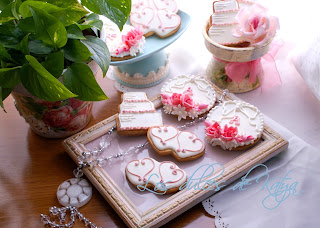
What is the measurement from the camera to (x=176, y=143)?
2.64 ft

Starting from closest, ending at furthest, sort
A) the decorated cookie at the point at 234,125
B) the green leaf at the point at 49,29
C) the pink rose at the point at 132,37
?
the green leaf at the point at 49,29
the decorated cookie at the point at 234,125
the pink rose at the point at 132,37

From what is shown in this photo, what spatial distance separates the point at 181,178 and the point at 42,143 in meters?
0.33

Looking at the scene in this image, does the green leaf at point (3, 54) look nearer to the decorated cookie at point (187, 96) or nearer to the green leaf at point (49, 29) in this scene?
the green leaf at point (49, 29)

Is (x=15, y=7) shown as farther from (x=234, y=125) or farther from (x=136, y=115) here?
(x=234, y=125)

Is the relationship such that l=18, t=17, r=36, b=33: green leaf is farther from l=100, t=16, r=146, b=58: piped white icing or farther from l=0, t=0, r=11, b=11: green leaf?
l=100, t=16, r=146, b=58: piped white icing

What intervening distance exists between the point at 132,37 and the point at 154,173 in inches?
13.3

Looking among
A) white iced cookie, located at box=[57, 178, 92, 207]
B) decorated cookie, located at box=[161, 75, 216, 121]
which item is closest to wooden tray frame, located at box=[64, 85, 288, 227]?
white iced cookie, located at box=[57, 178, 92, 207]

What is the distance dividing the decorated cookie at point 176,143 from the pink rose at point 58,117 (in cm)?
17

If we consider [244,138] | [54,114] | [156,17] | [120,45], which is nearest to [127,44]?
[120,45]

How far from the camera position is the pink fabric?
3.02 ft

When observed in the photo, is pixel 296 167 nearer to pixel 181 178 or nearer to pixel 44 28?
pixel 181 178

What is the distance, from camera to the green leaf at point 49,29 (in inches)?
23.4

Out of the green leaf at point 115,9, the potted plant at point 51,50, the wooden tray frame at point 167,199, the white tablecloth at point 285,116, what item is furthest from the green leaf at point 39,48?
the white tablecloth at point 285,116

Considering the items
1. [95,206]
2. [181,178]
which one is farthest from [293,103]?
[95,206]
